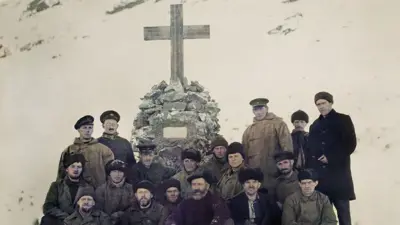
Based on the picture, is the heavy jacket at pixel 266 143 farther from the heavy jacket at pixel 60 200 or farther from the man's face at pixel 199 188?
the heavy jacket at pixel 60 200

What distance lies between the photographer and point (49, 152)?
6.49m

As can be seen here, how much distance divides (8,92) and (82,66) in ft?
2.66

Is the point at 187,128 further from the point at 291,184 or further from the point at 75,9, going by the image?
the point at 75,9

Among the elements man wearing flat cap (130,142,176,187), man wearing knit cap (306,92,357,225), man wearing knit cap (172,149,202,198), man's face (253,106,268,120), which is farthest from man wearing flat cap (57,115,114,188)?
man wearing knit cap (306,92,357,225)

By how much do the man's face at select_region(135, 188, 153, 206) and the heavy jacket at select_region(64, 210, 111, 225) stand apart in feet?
1.08

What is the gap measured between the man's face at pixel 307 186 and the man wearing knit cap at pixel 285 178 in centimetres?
5

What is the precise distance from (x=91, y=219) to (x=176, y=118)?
3.93ft

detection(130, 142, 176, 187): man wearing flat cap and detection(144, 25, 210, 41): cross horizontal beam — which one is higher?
detection(144, 25, 210, 41): cross horizontal beam

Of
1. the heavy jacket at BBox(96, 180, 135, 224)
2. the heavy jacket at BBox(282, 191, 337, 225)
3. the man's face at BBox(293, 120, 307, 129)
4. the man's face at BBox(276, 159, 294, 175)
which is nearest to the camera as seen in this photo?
the heavy jacket at BBox(282, 191, 337, 225)

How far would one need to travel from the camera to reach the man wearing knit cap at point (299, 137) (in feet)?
19.5

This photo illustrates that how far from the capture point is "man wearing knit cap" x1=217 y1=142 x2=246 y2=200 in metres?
5.89

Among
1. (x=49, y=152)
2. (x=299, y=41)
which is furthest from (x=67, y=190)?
(x=299, y=41)

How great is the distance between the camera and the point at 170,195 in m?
5.94

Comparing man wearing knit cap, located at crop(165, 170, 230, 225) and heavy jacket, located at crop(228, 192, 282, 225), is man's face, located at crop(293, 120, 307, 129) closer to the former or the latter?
heavy jacket, located at crop(228, 192, 282, 225)
